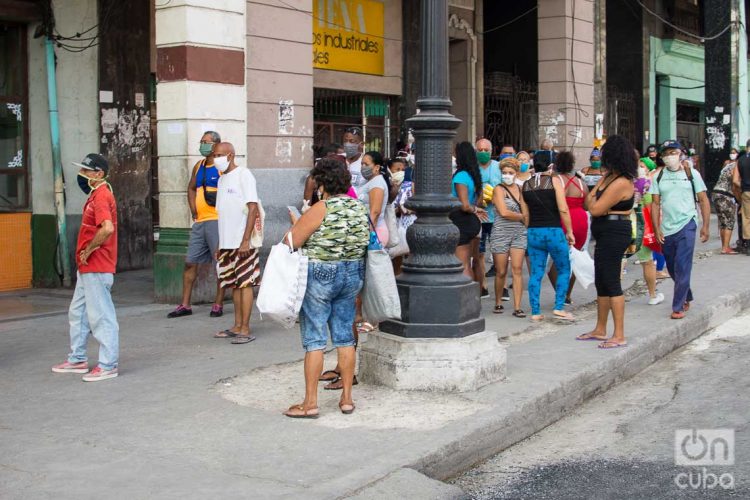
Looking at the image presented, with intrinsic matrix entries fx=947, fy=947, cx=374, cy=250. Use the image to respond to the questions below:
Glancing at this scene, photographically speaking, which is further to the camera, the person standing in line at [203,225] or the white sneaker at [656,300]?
the white sneaker at [656,300]

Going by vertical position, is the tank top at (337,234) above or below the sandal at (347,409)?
above

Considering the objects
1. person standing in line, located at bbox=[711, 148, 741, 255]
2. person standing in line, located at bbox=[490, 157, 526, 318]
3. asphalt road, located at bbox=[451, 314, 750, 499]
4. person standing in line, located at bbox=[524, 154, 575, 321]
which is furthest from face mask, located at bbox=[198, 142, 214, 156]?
person standing in line, located at bbox=[711, 148, 741, 255]

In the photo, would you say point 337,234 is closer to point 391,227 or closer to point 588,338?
point 391,227

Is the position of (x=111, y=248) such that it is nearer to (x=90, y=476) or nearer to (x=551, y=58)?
(x=90, y=476)

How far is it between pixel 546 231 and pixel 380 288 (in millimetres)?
3946

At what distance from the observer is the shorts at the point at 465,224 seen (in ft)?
33.3

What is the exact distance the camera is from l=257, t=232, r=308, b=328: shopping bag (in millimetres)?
6062

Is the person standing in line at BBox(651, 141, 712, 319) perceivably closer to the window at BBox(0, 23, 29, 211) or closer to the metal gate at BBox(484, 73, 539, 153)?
the window at BBox(0, 23, 29, 211)

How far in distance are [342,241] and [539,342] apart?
327cm

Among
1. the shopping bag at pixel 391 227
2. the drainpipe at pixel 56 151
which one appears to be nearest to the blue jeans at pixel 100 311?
the shopping bag at pixel 391 227

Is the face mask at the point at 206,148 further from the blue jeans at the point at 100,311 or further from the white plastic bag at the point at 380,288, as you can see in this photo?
the white plastic bag at the point at 380,288

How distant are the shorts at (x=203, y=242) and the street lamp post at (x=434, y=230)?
3.29 m

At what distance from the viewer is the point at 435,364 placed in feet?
22.6

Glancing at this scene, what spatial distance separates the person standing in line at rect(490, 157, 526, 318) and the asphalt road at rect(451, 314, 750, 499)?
2.14 m
